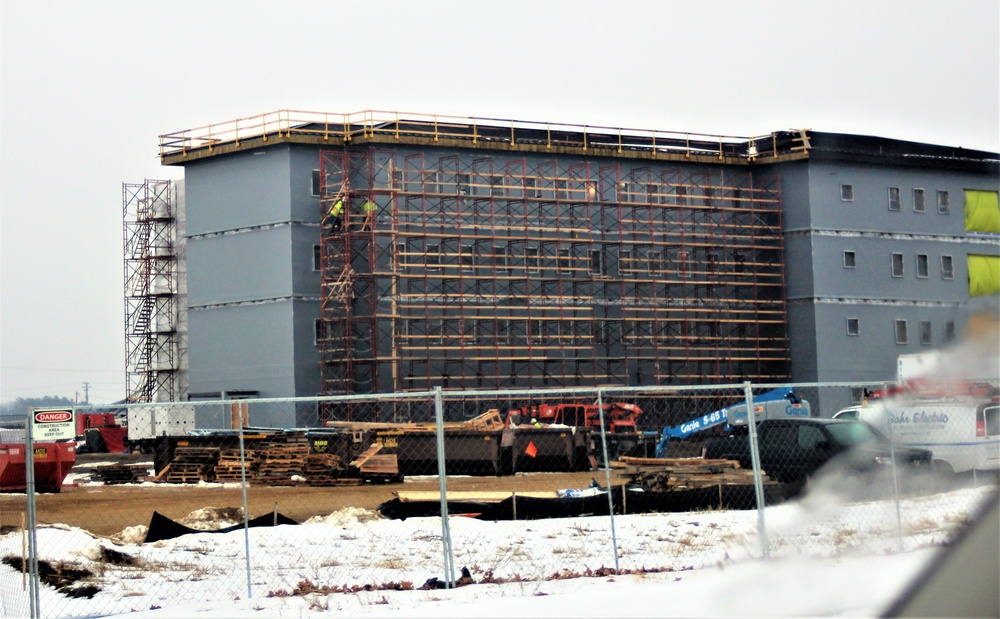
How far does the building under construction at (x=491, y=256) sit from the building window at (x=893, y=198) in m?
0.17

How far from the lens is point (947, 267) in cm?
6003

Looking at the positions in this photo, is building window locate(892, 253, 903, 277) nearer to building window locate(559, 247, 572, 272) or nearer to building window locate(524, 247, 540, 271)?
building window locate(559, 247, 572, 272)

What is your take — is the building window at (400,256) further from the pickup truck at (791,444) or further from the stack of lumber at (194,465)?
the pickup truck at (791,444)

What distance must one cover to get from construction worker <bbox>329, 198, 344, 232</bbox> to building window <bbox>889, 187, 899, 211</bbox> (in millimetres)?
29249

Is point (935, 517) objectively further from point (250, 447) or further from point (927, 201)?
point (927, 201)

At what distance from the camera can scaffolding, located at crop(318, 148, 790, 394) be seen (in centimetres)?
4981

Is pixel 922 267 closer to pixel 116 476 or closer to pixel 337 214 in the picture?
pixel 337 214

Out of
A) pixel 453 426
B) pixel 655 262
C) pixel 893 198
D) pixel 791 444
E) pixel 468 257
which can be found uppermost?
pixel 893 198

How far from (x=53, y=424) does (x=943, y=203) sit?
57019 mm

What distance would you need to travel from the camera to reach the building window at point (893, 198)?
5900 cm

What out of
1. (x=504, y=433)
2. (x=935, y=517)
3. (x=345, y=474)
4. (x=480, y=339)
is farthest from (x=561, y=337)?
(x=935, y=517)

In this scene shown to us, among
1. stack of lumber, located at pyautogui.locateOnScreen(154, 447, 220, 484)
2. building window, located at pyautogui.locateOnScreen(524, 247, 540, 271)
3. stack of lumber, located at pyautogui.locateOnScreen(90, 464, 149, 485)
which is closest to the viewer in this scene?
stack of lumber, located at pyautogui.locateOnScreen(154, 447, 220, 484)

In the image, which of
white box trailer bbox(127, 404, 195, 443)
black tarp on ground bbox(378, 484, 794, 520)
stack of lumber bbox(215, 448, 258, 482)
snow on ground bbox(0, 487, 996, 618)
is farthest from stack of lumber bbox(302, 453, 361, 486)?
white box trailer bbox(127, 404, 195, 443)

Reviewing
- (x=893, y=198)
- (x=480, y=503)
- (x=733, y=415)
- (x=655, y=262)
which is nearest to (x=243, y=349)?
(x=655, y=262)
